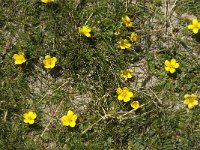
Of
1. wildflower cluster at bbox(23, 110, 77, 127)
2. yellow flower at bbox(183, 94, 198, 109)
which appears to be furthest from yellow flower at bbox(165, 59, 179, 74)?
wildflower cluster at bbox(23, 110, 77, 127)

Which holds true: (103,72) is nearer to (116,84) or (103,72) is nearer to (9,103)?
(116,84)

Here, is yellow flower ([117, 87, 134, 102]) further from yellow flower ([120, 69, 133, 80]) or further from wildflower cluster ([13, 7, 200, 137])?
yellow flower ([120, 69, 133, 80])

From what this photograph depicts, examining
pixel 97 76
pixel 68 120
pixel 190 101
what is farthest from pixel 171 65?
pixel 68 120

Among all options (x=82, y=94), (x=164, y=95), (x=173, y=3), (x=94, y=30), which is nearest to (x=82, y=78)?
(x=82, y=94)

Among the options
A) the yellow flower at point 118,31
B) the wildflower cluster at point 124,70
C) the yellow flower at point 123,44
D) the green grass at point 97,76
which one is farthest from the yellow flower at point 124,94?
the yellow flower at point 118,31

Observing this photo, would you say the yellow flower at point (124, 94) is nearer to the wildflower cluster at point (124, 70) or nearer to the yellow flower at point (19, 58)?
the wildflower cluster at point (124, 70)

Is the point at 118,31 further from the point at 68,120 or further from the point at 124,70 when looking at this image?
the point at 68,120
